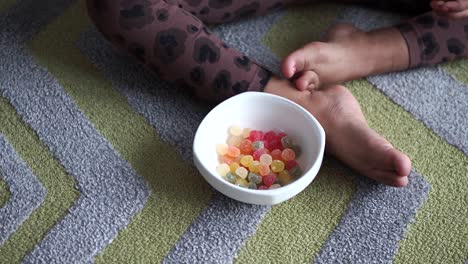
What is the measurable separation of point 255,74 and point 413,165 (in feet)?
0.84

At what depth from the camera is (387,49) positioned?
2.88 feet

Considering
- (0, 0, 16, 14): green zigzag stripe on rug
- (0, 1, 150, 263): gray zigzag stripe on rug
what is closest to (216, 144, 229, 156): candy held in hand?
(0, 1, 150, 263): gray zigzag stripe on rug

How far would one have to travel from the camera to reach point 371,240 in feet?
2.39

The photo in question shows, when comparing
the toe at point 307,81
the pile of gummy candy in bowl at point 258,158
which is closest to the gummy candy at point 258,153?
the pile of gummy candy in bowl at point 258,158

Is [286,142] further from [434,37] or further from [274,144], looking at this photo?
[434,37]

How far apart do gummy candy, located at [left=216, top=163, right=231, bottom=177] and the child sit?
12 centimetres

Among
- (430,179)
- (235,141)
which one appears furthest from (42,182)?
(430,179)

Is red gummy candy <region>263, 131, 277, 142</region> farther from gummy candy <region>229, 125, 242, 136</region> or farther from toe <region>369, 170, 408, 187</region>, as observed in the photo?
toe <region>369, 170, 408, 187</region>

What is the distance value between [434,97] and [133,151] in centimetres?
46

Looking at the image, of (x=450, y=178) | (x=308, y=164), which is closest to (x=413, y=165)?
(x=450, y=178)

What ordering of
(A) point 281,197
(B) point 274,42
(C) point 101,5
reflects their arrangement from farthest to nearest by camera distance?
(B) point 274,42
(C) point 101,5
(A) point 281,197

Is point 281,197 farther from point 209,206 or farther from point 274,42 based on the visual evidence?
point 274,42

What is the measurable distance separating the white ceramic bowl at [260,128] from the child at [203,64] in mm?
34

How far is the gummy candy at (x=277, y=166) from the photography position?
76cm
